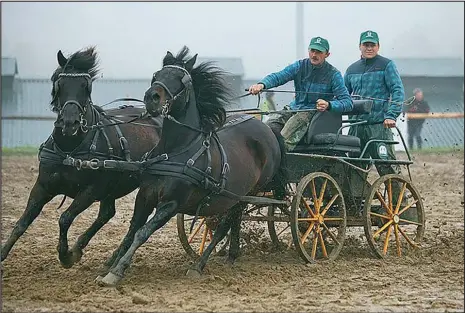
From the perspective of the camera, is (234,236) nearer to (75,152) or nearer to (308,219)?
(308,219)

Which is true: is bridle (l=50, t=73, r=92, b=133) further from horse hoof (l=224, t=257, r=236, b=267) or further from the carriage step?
horse hoof (l=224, t=257, r=236, b=267)

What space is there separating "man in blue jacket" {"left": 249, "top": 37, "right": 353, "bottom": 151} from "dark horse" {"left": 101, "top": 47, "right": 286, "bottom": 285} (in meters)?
0.63

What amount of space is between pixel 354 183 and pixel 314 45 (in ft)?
4.51

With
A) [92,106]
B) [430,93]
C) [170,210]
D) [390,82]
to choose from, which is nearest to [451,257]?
[390,82]

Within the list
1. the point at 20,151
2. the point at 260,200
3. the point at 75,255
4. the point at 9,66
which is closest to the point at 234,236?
the point at 260,200

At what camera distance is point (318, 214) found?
734cm

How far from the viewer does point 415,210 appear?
8.17m

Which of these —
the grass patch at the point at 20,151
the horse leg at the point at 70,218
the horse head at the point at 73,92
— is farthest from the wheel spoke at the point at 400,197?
the grass patch at the point at 20,151

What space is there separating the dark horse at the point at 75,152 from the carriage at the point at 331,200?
36.9 inches

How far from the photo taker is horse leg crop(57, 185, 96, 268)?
21.7 ft

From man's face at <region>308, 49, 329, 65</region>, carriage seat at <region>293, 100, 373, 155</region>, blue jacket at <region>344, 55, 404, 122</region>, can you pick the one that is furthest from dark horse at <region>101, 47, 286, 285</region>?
blue jacket at <region>344, 55, 404, 122</region>

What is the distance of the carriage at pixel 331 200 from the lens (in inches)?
289

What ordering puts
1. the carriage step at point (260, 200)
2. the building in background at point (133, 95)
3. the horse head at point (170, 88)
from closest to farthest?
the horse head at point (170, 88)
the carriage step at point (260, 200)
the building in background at point (133, 95)

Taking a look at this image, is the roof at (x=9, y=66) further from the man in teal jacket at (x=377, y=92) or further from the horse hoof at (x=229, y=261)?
the horse hoof at (x=229, y=261)
